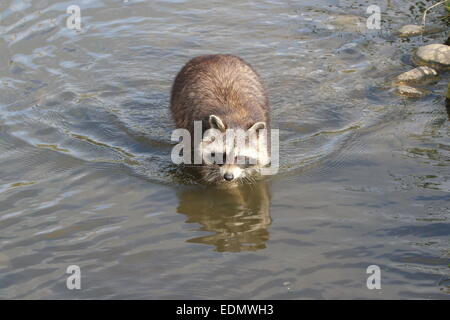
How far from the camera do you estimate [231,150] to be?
6.02 meters

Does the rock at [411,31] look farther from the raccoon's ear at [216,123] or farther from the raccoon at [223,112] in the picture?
the raccoon's ear at [216,123]

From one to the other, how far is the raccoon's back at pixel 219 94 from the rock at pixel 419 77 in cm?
216

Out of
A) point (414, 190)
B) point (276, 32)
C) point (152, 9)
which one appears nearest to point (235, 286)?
point (414, 190)

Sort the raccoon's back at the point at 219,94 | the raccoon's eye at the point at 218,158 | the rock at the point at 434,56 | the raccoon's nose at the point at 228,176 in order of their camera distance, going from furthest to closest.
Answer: the rock at the point at 434,56 < the raccoon's back at the point at 219,94 < the raccoon's eye at the point at 218,158 < the raccoon's nose at the point at 228,176

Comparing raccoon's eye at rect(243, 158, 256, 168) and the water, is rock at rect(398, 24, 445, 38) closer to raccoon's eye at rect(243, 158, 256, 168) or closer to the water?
the water

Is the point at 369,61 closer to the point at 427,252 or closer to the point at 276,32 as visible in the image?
the point at 276,32

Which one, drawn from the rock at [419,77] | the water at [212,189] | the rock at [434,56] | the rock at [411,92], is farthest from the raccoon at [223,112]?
the rock at [434,56]

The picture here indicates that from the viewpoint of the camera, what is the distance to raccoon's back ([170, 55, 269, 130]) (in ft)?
20.9

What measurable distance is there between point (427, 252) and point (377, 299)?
2.34ft

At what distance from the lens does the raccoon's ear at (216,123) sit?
5885 millimetres

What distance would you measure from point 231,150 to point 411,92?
304 cm

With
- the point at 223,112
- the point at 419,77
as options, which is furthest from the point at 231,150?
the point at 419,77

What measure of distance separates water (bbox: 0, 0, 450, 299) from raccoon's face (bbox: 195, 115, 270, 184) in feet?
0.96

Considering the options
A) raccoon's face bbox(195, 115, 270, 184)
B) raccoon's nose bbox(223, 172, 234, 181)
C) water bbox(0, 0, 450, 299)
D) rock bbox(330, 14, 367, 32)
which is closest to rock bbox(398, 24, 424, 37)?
water bbox(0, 0, 450, 299)
